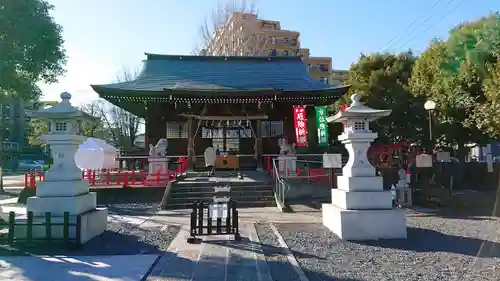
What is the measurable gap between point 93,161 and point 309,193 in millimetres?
10652

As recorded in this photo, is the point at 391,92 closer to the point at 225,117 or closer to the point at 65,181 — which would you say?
the point at 225,117

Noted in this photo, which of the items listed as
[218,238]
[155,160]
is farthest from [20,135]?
[218,238]

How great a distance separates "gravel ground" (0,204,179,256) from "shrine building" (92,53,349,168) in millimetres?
8929

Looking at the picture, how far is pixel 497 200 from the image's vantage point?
1469 cm

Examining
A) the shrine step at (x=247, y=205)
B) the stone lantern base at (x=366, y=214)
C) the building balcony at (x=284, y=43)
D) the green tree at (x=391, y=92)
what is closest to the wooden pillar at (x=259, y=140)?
the shrine step at (x=247, y=205)

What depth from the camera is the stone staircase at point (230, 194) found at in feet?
44.8

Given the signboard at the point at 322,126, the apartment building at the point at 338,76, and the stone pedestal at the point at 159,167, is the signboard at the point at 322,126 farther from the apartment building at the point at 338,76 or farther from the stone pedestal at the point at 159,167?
the apartment building at the point at 338,76

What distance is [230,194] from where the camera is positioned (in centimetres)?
1418

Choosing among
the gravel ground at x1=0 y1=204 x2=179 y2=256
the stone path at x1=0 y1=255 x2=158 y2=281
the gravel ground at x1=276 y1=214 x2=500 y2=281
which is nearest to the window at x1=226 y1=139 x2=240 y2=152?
the gravel ground at x1=0 y1=204 x2=179 y2=256

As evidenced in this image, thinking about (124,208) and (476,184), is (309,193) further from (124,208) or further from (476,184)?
(476,184)

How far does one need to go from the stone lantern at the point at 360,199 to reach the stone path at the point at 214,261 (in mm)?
2017

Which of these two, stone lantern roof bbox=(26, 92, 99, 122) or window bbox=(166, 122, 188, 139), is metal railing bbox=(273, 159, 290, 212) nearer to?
stone lantern roof bbox=(26, 92, 99, 122)

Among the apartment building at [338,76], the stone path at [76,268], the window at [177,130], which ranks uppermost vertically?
the apartment building at [338,76]

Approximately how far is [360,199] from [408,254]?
1.74 metres
